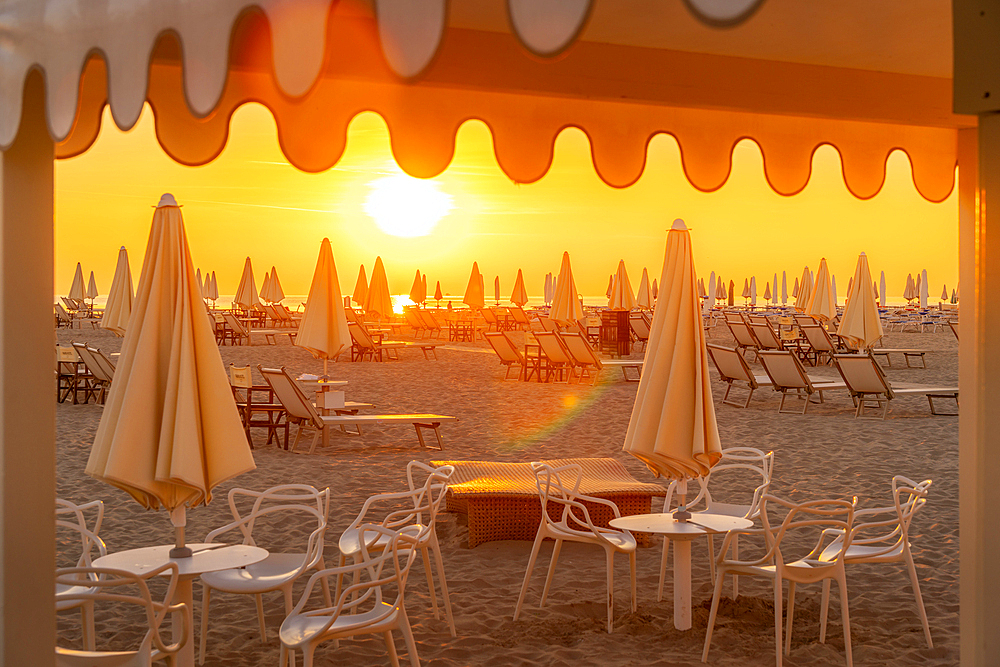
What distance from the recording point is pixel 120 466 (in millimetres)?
3010

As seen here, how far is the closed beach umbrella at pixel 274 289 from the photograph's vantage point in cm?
2544

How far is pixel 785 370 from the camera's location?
10352mm

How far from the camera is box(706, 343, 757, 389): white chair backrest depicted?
35.2 ft

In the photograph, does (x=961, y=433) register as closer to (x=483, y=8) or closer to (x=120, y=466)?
(x=483, y=8)

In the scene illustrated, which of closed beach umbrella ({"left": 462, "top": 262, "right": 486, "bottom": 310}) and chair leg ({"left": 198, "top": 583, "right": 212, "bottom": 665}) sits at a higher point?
closed beach umbrella ({"left": 462, "top": 262, "right": 486, "bottom": 310})

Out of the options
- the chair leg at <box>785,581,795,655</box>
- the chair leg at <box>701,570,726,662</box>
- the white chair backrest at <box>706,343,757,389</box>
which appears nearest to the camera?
the chair leg at <box>701,570,726,662</box>

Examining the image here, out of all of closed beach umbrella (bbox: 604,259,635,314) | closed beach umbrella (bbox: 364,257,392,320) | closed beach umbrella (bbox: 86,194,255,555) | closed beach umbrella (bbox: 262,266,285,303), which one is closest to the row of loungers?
closed beach umbrella (bbox: 604,259,635,314)

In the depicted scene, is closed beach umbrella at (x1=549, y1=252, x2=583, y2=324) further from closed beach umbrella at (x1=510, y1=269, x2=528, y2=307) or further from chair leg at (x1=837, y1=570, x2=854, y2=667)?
chair leg at (x1=837, y1=570, x2=854, y2=667)

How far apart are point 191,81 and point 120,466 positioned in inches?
71.1

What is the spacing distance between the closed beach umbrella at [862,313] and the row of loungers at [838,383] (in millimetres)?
1930

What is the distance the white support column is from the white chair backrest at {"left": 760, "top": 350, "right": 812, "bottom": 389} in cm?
907

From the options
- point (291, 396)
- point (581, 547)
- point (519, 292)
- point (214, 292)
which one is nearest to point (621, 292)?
point (519, 292)

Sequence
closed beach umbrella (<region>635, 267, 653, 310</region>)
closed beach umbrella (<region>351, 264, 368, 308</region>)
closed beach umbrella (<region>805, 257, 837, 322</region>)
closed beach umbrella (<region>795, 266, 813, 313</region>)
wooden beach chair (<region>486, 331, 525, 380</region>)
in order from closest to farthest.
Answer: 1. wooden beach chair (<region>486, 331, 525, 380</region>)
2. closed beach umbrella (<region>805, 257, 837, 322</region>)
3. closed beach umbrella (<region>795, 266, 813, 313</region>)
4. closed beach umbrella (<region>351, 264, 368, 308</region>)
5. closed beach umbrella (<region>635, 267, 653, 310</region>)

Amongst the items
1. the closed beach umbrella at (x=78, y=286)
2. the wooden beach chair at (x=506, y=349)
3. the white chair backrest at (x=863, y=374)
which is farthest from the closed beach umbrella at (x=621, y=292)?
the closed beach umbrella at (x=78, y=286)
